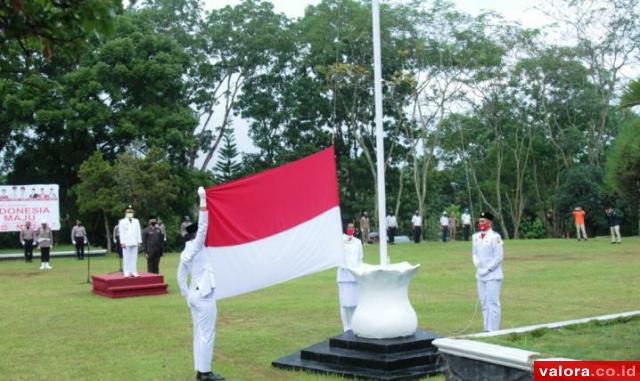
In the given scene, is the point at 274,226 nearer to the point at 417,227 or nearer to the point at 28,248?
the point at 28,248

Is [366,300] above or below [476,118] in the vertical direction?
below

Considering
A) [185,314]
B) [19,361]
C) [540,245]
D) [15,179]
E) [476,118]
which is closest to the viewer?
[19,361]

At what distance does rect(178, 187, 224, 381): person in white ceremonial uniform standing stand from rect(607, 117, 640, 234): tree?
4297mm

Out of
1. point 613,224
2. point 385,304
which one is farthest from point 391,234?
point 385,304

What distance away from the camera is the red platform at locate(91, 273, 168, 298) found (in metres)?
17.0

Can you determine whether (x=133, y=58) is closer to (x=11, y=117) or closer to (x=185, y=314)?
(x=11, y=117)

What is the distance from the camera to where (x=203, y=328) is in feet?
28.2

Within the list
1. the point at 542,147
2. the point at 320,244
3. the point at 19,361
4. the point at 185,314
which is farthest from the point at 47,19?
the point at 542,147

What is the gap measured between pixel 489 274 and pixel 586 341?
3667 millimetres

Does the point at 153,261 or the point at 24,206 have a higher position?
the point at 24,206

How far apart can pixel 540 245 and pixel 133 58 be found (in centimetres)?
2029

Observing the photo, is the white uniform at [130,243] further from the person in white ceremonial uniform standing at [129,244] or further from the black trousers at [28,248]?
the black trousers at [28,248]

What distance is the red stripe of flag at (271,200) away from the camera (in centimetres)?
886

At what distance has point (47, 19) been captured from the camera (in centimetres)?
449
